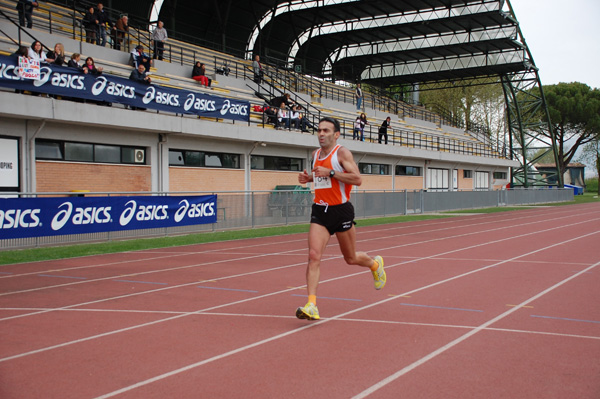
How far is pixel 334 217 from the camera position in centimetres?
671

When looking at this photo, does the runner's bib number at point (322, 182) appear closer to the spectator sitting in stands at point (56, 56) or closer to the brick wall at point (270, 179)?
the spectator sitting in stands at point (56, 56)

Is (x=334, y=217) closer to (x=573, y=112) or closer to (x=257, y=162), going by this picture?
(x=257, y=162)

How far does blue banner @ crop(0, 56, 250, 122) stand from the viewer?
54.8 feet

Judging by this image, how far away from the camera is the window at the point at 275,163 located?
28.1 m

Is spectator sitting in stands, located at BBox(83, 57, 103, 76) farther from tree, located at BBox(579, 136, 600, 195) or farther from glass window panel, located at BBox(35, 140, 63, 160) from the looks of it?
tree, located at BBox(579, 136, 600, 195)

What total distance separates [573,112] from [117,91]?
76.9 metres

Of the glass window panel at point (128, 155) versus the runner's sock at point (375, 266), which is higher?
the glass window panel at point (128, 155)

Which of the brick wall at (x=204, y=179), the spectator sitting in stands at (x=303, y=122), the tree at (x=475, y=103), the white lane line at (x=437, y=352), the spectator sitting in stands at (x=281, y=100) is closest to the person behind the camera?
the white lane line at (x=437, y=352)

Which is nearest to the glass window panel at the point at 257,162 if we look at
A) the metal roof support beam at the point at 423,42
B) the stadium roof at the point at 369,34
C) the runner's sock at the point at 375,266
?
the stadium roof at the point at 369,34

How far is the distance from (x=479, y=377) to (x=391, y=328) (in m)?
1.73

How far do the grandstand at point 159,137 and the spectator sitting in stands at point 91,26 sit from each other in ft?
1.57

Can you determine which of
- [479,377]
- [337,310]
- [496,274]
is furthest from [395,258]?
[479,377]

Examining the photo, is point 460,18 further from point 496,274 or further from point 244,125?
point 496,274

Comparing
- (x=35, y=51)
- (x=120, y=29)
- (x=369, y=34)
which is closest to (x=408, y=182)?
(x=369, y=34)
